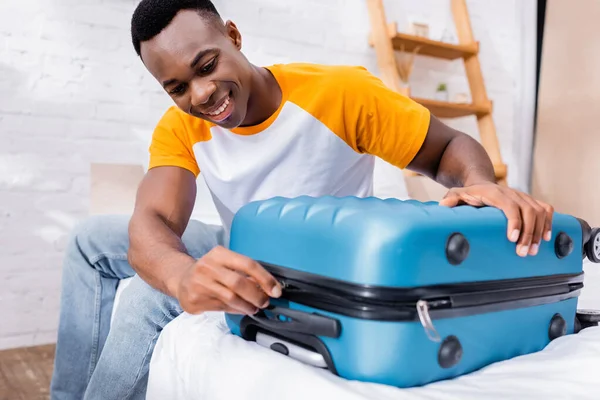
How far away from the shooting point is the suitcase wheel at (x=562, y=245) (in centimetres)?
62

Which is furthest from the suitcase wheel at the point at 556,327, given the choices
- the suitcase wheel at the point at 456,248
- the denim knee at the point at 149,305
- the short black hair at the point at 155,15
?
the short black hair at the point at 155,15

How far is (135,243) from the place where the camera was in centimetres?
84

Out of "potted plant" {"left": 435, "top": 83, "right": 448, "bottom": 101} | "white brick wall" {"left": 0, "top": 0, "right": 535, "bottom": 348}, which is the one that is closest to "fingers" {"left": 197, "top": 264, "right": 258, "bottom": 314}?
"white brick wall" {"left": 0, "top": 0, "right": 535, "bottom": 348}

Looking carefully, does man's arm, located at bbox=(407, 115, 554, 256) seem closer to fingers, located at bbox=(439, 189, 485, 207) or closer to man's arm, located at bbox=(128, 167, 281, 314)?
fingers, located at bbox=(439, 189, 485, 207)

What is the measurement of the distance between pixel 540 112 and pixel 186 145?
2.43 m

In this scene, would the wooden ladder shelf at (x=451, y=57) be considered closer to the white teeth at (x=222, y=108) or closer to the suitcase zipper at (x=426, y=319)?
the white teeth at (x=222, y=108)

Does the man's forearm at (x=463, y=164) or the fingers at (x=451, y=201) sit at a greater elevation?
the fingers at (x=451, y=201)

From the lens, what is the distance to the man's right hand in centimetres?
55

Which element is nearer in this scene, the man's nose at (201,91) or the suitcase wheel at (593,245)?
the suitcase wheel at (593,245)

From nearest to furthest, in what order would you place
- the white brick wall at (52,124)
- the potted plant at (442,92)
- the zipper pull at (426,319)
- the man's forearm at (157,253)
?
the zipper pull at (426,319), the man's forearm at (157,253), the white brick wall at (52,124), the potted plant at (442,92)

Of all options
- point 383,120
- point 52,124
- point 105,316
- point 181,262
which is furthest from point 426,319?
point 52,124

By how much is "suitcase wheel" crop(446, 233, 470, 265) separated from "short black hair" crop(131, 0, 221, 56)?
2.05 feet

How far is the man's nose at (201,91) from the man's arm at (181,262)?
0.16m

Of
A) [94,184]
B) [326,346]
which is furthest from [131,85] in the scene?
[326,346]
